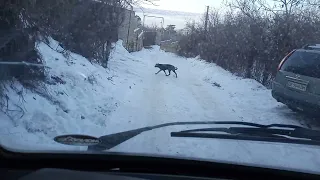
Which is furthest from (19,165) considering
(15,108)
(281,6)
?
(281,6)

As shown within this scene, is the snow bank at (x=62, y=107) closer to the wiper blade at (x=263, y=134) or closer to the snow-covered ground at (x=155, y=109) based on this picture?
the snow-covered ground at (x=155, y=109)

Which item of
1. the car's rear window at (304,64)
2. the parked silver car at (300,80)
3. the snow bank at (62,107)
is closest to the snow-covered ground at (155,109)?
→ the snow bank at (62,107)

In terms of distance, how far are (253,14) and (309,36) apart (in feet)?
2.75

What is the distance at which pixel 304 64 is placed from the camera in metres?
5.03

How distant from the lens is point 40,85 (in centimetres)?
573

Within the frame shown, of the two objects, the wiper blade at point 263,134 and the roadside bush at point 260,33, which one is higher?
the roadside bush at point 260,33

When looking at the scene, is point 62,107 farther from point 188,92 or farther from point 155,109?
point 188,92

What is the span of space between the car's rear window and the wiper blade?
1.24 meters

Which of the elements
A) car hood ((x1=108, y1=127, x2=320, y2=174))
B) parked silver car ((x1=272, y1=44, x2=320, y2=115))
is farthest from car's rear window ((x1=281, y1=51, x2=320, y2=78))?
car hood ((x1=108, y1=127, x2=320, y2=174))

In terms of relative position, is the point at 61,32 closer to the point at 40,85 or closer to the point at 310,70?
the point at 40,85

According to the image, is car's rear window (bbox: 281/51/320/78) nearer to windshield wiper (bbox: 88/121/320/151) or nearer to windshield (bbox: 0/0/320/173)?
windshield (bbox: 0/0/320/173)

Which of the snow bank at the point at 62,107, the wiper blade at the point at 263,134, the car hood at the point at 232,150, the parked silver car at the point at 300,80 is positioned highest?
the parked silver car at the point at 300,80

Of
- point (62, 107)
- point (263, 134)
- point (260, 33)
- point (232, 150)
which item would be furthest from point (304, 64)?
point (62, 107)

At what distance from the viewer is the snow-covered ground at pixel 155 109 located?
3.29 metres
